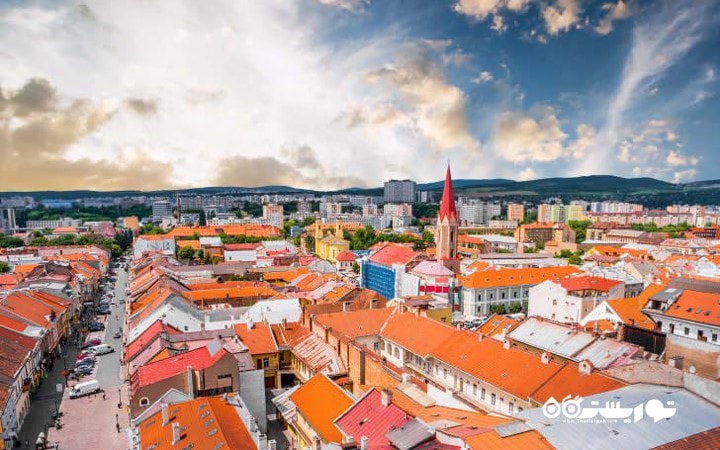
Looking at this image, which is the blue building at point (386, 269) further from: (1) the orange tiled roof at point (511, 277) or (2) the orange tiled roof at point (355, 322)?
(2) the orange tiled roof at point (355, 322)

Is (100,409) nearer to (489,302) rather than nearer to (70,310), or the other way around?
(70,310)

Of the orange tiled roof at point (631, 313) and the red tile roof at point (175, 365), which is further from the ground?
the red tile roof at point (175, 365)

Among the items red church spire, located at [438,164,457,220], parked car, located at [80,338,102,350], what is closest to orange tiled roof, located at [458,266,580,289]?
red church spire, located at [438,164,457,220]

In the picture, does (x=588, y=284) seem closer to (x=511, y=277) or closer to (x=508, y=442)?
(x=511, y=277)

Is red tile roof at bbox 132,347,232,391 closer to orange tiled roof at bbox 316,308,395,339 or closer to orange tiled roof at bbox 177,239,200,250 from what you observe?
orange tiled roof at bbox 316,308,395,339

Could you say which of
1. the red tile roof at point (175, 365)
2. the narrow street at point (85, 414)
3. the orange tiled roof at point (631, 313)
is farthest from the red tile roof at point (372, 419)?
the orange tiled roof at point (631, 313)
